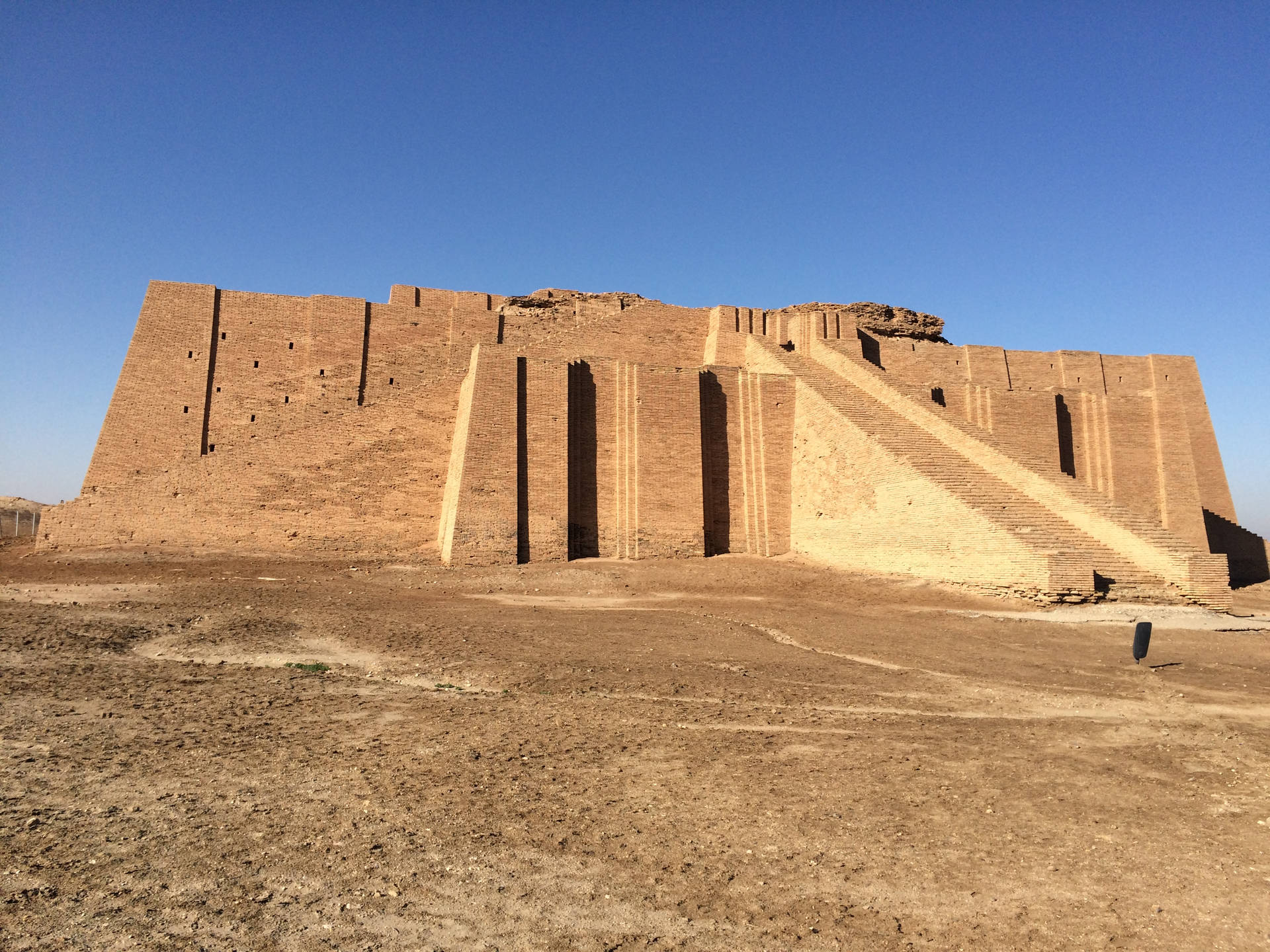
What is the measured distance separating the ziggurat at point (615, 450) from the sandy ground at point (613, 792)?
521cm

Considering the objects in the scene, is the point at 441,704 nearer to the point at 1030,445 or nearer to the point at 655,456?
the point at 655,456

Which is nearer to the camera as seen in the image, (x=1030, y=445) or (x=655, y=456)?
(x=655, y=456)

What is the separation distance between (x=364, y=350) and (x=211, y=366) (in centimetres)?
356

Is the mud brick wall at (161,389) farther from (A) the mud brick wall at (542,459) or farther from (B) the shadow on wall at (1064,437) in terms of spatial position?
(B) the shadow on wall at (1064,437)

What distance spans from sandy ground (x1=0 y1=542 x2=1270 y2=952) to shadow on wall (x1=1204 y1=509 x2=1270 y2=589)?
17.8 metres

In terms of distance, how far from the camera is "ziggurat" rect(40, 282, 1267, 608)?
13.0 metres

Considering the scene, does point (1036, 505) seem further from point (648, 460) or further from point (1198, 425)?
point (1198, 425)

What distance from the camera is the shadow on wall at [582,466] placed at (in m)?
15.4

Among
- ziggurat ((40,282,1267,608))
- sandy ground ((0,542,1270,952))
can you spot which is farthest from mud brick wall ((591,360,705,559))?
sandy ground ((0,542,1270,952))

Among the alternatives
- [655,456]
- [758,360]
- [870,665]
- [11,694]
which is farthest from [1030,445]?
[11,694]

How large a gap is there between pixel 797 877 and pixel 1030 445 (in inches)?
802

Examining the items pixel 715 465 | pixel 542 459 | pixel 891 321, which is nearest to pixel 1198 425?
pixel 891 321

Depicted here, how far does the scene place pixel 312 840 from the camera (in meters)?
3.04

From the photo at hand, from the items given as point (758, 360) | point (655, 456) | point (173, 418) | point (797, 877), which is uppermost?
point (758, 360)
